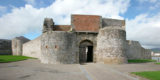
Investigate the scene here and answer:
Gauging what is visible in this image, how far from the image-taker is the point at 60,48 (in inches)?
741

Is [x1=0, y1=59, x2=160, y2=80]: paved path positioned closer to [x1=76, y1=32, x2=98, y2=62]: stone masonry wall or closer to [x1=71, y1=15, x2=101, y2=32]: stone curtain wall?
[x1=76, y1=32, x2=98, y2=62]: stone masonry wall

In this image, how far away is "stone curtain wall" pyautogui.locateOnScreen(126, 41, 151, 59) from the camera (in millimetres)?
29956

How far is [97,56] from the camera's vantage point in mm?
20344

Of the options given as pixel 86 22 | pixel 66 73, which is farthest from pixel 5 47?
pixel 66 73

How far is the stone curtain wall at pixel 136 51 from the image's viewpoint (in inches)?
1179

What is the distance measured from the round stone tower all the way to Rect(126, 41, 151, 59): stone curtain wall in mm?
11371

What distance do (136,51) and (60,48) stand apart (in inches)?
767

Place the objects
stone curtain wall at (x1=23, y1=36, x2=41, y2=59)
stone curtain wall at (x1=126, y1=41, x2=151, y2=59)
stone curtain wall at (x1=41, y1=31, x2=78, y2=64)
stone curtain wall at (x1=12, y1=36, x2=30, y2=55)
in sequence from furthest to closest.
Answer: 1. stone curtain wall at (x1=12, y1=36, x2=30, y2=55)
2. stone curtain wall at (x1=23, y1=36, x2=41, y2=59)
3. stone curtain wall at (x1=126, y1=41, x2=151, y2=59)
4. stone curtain wall at (x1=41, y1=31, x2=78, y2=64)

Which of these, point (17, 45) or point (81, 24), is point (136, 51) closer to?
point (81, 24)

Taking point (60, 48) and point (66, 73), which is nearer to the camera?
point (66, 73)

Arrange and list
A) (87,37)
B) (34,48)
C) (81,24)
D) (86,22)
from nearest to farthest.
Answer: (87,37) < (81,24) < (86,22) < (34,48)

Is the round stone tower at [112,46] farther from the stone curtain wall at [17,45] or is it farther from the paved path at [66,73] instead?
the stone curtain wall at [17,45]

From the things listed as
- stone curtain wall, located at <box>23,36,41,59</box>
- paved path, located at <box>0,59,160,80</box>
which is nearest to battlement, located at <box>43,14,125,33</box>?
paved path, located at <box>0,59,160,80</box>

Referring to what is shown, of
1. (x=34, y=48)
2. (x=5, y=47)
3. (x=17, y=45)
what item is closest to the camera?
(x=34, y=48)
